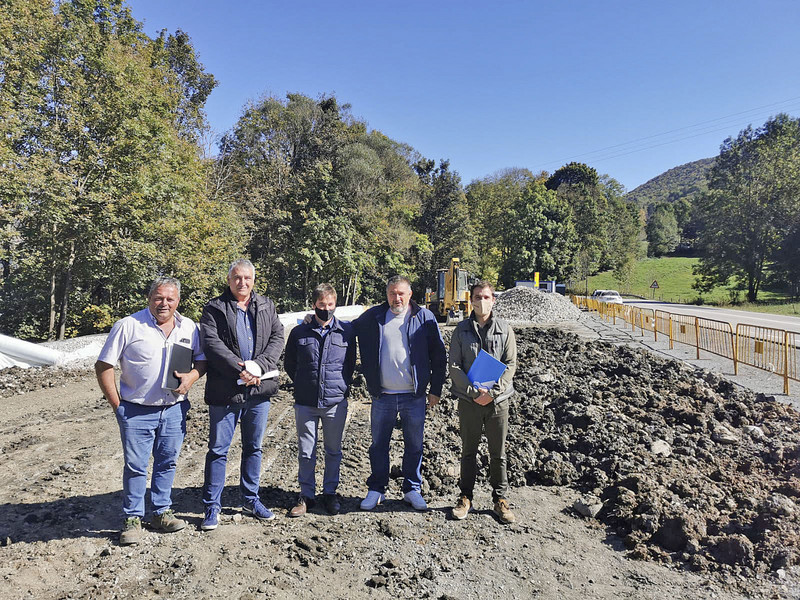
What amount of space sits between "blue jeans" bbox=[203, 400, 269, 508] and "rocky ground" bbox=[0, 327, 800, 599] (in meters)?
0.25

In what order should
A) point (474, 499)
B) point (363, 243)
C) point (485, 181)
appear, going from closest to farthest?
point (474, 499)
point (363, 243)
point (485, 181)

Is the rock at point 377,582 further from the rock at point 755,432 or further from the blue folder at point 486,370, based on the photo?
the rock at point 755,432

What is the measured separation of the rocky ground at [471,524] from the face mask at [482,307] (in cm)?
160

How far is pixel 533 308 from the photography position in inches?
971

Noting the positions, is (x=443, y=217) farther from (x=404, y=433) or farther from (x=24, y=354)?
(x=404, y=433)

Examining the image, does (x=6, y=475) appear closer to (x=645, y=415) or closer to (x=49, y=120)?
(x=645, y=415)

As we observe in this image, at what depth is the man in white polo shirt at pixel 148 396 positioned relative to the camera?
10.6 ft

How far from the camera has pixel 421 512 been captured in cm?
389

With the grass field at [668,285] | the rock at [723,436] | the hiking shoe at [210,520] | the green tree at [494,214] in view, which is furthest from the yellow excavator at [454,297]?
the green tree at [494,214]

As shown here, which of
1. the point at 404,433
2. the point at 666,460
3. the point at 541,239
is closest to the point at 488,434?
the point at 404,433

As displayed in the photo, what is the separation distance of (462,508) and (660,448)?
2.65 meters

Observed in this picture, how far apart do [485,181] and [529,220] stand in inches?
583

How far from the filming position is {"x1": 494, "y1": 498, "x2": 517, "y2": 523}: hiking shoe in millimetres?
3705

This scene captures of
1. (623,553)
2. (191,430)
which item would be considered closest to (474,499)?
(623,553)
